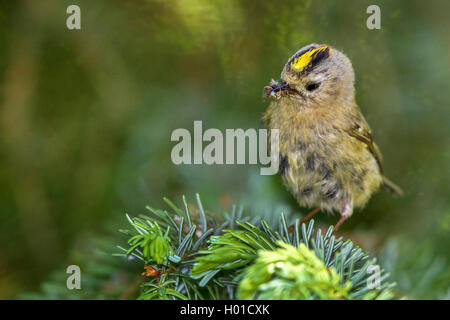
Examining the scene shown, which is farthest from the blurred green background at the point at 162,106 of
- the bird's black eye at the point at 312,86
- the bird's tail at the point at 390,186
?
the bird's black eye at the point at 312,86

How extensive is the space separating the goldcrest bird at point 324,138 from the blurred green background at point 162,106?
11cm

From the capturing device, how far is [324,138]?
108 centimetres

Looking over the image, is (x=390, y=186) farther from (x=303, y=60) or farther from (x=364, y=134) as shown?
(x=303, y=60)

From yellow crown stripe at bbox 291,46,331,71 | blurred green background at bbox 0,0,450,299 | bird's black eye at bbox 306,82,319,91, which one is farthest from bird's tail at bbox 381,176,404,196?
yellow crown stripe at bbox 291,46,331,71

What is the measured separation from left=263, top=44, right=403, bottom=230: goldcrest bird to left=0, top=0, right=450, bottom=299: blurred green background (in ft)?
0.35

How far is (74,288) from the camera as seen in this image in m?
0.92

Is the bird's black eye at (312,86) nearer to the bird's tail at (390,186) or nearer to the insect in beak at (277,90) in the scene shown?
the insect in beak at (277,90)

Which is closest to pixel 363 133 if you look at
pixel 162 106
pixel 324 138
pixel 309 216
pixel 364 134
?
pixel 364 134

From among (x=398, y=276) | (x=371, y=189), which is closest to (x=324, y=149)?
(x=371, y=189)

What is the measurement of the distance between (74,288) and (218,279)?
0.40 meters

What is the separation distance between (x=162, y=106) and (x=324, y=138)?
0.52 metres

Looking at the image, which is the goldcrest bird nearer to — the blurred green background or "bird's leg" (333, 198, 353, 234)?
"bird's leg" (333, 198, 353, 234)

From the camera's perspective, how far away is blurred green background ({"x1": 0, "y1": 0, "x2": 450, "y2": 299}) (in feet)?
3.60
